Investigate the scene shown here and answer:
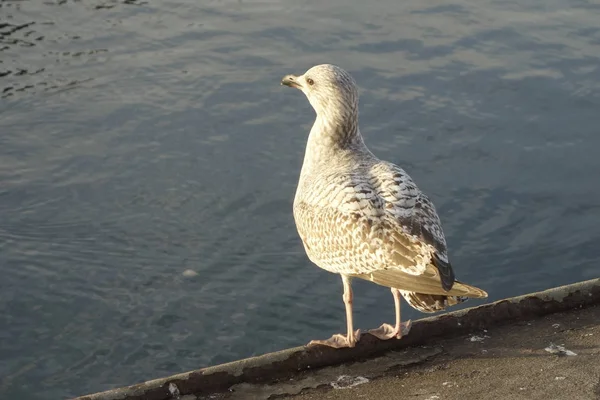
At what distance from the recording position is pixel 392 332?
6441mm

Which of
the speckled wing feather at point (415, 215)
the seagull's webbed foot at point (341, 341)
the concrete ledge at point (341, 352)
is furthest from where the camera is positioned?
the seagull's webbed foot at point (341, 341)

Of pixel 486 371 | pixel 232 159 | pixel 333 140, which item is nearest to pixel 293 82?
pixel 333 140

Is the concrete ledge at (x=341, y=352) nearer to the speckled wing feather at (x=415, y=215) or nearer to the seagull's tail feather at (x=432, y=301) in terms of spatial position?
the seagull's tail feather at (x=432, y=301)

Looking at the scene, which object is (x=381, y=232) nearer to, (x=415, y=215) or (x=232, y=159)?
(x=415, y=215)

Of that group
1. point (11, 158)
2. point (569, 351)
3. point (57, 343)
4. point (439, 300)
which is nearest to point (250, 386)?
point (439, 300)

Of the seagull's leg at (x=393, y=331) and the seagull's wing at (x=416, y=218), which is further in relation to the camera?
the seagull's leg at (x=393, y=331)

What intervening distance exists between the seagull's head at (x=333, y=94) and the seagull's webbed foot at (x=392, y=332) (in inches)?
73.5

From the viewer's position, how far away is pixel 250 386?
6.03 meters

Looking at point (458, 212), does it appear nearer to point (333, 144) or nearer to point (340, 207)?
point (333, 144)

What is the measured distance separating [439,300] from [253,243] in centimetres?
494

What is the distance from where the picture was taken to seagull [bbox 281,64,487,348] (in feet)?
19.9

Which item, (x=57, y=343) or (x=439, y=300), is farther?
(x=57, y=343)

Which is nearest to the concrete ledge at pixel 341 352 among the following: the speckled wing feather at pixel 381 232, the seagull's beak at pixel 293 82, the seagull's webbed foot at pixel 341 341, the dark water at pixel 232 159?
the seagull's webbed foot at pixel 341 341

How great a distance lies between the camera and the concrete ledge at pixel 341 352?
590cm
